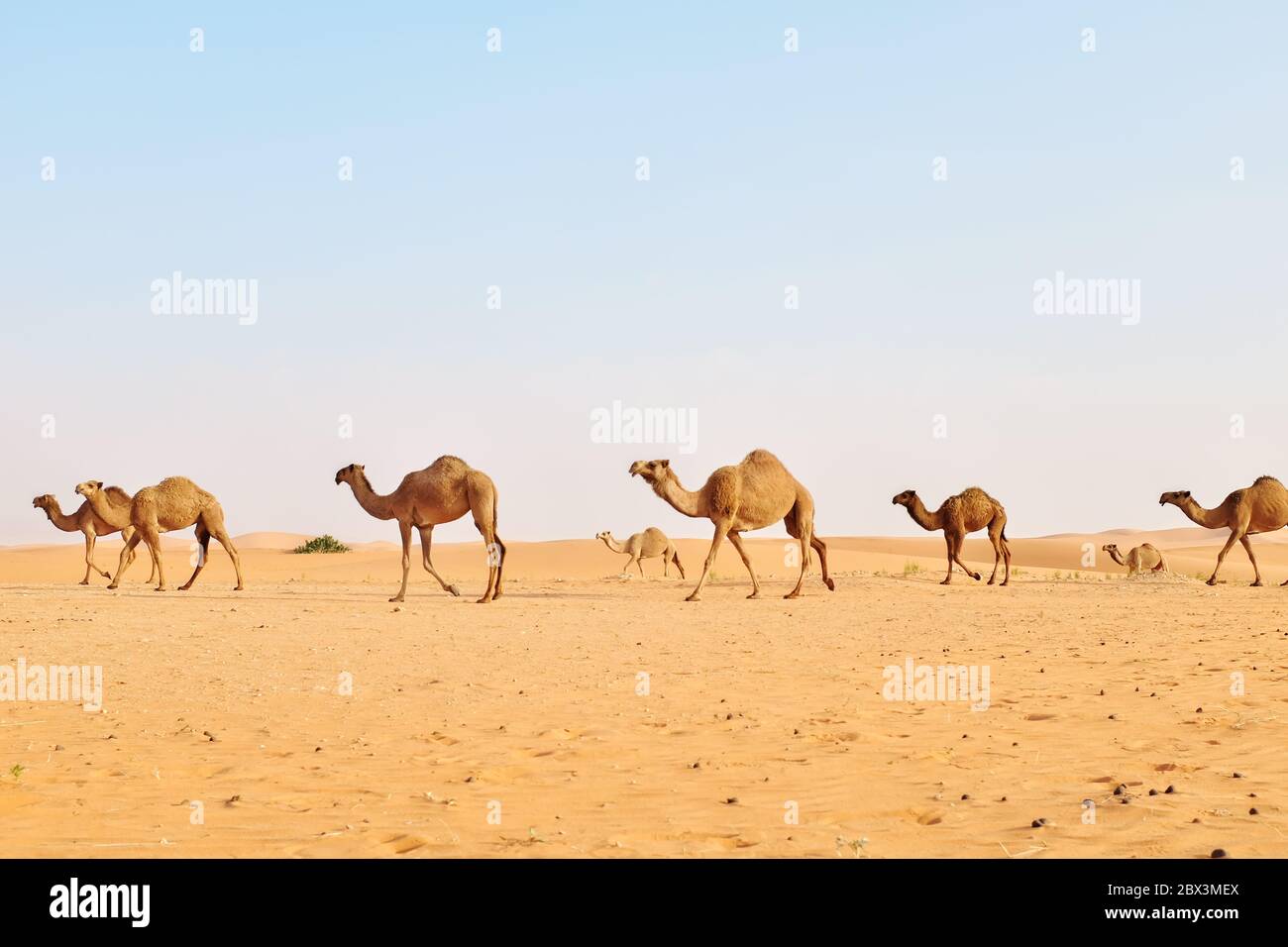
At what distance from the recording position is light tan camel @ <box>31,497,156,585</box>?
83.3ft

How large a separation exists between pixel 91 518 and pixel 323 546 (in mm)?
33910

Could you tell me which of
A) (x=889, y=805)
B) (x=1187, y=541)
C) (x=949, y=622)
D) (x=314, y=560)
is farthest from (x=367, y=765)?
(x=1187, y=541)

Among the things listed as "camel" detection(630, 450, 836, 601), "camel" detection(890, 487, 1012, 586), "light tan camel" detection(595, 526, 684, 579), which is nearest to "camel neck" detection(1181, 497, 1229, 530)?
"camel" detection(890, 487, 1012, 586)

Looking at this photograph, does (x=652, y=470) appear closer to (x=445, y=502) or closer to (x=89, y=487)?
(x=445, y=502)

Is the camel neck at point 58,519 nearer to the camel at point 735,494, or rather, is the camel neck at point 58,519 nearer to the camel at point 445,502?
the camel at point 445,502

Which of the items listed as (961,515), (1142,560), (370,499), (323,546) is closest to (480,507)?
(370,499)

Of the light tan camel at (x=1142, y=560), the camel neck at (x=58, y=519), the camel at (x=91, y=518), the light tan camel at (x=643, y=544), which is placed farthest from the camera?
the light tan camel at (x=643, y=544)

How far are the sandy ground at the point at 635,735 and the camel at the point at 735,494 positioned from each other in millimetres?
3493

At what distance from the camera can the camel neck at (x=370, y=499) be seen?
2231 cm

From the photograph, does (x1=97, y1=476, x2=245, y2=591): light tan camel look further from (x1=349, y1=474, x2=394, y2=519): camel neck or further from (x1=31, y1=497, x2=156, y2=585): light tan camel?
(x1=349, y1=474, x2=394, y2=519): camel neck

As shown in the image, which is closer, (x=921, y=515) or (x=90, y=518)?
(x=90, y=518)

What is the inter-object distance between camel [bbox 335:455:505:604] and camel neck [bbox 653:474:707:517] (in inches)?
128

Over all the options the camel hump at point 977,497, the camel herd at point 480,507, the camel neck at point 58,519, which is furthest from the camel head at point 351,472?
the camel hump at point 977,497

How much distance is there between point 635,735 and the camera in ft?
30.8
